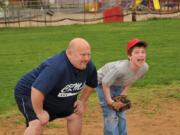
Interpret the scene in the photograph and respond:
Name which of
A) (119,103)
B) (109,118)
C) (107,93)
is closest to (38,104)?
(107,93)

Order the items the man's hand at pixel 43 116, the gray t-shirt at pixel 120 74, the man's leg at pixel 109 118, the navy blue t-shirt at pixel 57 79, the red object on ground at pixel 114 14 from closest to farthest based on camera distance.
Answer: the navy blue t-shirt at pixel 57 79 < the man's hand at pixel 43 116 < the gray t-shirt at pixel 120 74 < the man's leg at pixel 109 118 < the red object on ground at pixel 114 14

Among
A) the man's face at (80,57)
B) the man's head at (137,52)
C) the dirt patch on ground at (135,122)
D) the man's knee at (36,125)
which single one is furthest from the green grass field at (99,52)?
the man's face at (80,57)

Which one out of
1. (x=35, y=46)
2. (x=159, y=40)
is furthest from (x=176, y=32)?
(x=35, y=46)

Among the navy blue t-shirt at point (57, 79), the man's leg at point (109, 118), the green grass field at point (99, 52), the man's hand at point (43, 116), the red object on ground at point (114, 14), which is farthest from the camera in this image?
the red object on ground at point (114, 14)

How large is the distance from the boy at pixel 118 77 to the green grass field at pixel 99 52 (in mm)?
3039

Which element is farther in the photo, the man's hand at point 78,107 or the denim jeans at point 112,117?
the denim jeans at point 112,117

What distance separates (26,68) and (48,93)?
7.36 m

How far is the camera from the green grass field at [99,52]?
9180 millimetres

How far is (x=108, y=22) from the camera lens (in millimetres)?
26984

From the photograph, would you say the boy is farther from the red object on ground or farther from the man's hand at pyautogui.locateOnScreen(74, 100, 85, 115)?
the red object on ground

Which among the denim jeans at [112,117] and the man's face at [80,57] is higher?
the man's face at [80,57]

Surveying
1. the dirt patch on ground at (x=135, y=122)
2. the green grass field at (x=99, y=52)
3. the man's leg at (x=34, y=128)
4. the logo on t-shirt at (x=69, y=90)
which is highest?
the logo on t-shirt at (x=69, y=90)

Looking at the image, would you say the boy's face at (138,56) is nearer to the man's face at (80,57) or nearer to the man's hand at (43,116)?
the man's face at (80,57)

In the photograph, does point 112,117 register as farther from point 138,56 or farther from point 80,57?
point 80,57
